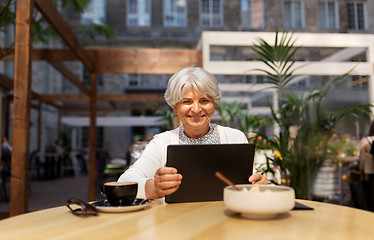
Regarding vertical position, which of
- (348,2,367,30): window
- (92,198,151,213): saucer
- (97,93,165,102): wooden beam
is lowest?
(92,198,151,213): saucer

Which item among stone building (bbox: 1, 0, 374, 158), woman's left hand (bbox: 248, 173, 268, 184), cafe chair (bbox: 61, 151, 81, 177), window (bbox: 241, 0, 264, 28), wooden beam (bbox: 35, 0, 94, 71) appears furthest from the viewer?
stone building (bbox: 1, 0, 374, 158)

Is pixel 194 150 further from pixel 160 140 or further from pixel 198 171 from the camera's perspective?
pixel 160 140

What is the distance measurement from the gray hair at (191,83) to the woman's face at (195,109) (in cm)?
2

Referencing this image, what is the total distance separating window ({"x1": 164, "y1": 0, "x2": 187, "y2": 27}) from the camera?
45.9 ft

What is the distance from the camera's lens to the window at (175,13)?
45.9 ft

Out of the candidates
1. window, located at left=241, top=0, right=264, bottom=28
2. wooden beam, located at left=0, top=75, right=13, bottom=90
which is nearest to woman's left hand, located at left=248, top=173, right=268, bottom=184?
wooden beam, located at left=0, top=75, right=13, bottom=90

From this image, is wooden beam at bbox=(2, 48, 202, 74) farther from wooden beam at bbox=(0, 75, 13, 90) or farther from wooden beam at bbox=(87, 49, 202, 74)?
wooden beam at bbox=(0, 75, 13, 90)

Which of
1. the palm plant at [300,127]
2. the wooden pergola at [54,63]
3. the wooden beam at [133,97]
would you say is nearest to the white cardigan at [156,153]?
the palm plant at [300,127]

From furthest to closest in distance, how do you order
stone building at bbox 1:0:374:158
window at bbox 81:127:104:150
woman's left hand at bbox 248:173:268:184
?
window at bbox 81:127:104:150
stone building at bbox 1:0:374:158
woman's left hand at bbox 248:173:268:184

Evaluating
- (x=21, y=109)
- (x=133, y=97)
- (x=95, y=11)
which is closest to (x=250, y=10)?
(x=133, y=97)

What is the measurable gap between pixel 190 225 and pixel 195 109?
0.72 m

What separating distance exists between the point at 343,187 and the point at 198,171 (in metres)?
4.44

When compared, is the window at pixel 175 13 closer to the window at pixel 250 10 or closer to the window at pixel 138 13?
the window at pixel 138 13

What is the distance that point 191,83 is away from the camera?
4.75ft
